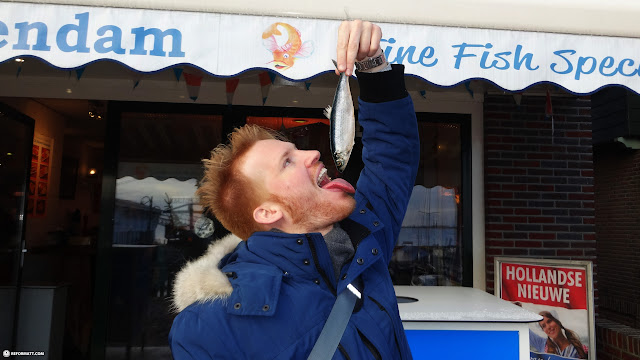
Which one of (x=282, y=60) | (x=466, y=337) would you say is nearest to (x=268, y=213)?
(x=466, y=337)

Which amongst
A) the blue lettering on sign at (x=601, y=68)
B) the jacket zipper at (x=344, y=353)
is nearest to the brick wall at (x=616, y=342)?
the blue lettering on sign at (x=601, y=68)

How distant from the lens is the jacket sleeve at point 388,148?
143 cm

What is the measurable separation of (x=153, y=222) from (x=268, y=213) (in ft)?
13.4

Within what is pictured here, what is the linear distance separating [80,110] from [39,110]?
19.8 inches

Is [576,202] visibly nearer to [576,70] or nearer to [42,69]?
[576,70]

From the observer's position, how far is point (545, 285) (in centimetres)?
394

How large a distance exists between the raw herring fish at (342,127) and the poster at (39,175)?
6089 mm

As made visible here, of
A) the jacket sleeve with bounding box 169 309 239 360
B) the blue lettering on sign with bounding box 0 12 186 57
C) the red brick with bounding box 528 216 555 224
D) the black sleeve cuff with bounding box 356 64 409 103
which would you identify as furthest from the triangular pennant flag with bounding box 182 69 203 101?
the red brick with bounding box 528 216 555 224

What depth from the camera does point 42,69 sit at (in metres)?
4.59

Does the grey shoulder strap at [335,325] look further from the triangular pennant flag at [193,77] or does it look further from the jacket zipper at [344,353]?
the triangular pennant flag at [193,77]

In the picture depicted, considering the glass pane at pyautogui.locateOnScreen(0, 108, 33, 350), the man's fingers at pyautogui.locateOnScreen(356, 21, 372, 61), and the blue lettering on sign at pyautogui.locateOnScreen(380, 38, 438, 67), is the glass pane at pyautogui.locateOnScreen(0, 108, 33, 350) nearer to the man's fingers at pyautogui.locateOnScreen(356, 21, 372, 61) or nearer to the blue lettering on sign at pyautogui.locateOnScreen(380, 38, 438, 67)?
the blue lettering on sign at pyautogui.locateOnScreen(380, 38, 438, 67)

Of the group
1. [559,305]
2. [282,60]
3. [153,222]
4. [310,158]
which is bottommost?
[559,305]

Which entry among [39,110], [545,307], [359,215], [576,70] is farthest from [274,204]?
[39,110]

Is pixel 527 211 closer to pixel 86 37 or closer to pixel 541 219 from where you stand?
pixel 541 219
